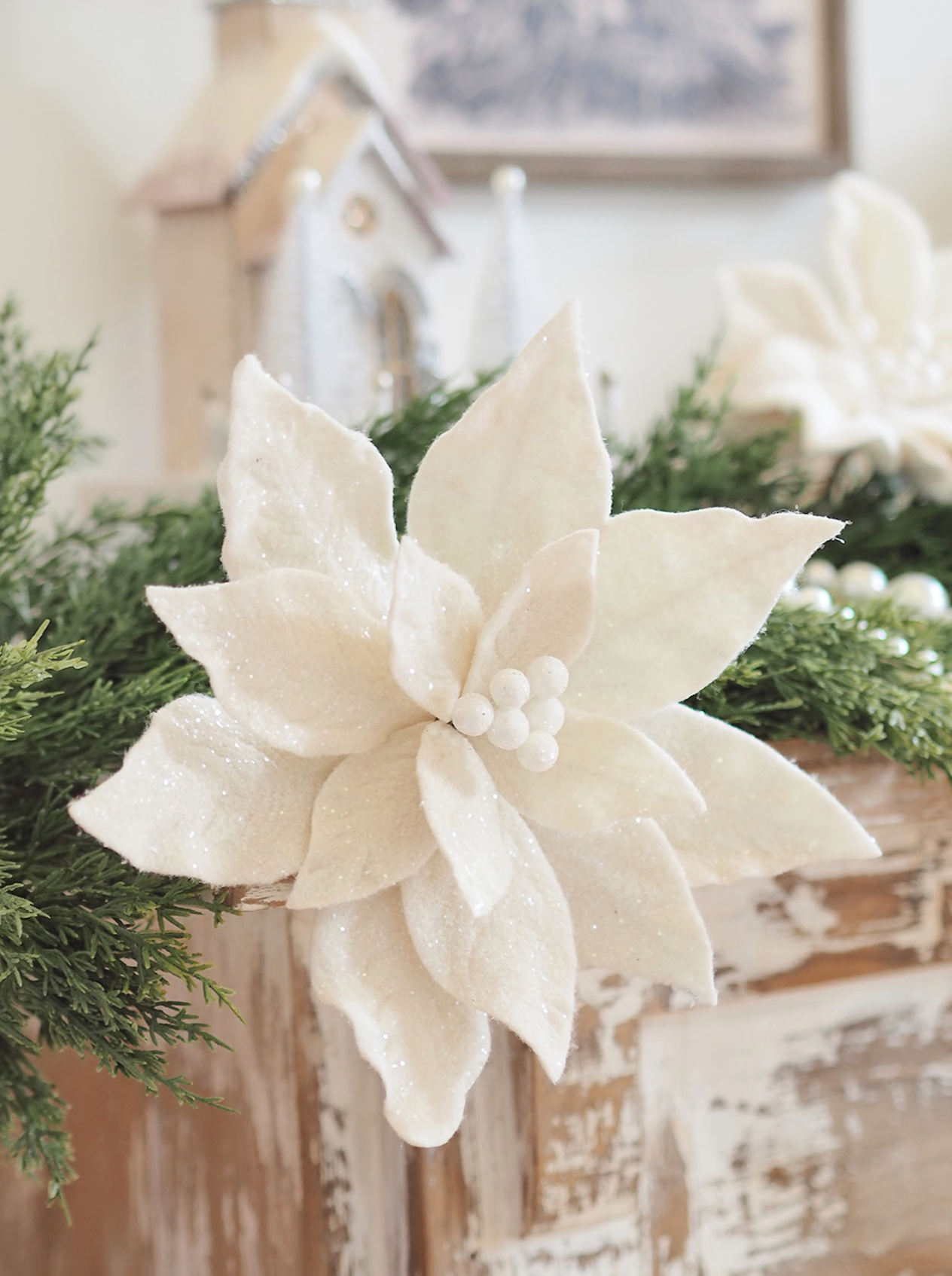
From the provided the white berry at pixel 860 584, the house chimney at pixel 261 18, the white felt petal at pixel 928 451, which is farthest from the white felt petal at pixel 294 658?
the house chimney at pixel 261 18

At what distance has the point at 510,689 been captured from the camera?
0.26 meters

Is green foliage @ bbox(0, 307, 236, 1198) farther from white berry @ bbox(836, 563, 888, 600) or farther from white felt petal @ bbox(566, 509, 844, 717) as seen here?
white berry @ bbox(836, 563, 888, 600)

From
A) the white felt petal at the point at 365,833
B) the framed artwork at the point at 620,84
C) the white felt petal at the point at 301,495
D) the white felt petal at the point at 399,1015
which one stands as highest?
the framed artwork at the point at 620,84

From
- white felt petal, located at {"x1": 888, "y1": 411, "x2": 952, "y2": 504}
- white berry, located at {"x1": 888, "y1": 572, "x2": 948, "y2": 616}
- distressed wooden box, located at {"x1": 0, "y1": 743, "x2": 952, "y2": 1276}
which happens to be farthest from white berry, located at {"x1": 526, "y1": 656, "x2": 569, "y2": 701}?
white felt petal, located at {"x1": 888, "y1": 411, "x2": 952, "y2": 504}

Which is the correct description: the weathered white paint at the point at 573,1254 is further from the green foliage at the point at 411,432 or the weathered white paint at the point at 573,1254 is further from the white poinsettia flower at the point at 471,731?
the green foliage at the point at 411,432

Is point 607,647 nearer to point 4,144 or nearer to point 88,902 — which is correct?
point 88,902

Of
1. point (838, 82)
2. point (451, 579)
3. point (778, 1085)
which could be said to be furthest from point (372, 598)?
point (838, 82)

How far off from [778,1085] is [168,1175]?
232mm

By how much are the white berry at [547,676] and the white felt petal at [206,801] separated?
56 millimetres

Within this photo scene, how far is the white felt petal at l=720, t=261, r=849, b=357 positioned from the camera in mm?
637

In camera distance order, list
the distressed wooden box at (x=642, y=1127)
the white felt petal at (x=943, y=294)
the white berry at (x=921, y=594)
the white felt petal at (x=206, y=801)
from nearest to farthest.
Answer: the white felt petal at (x=206, y=801) → the distressed wooden box at (x=642, y=1127) → the white berry at (x=921, y=594) → the white felt petal at (x=943, y=294)

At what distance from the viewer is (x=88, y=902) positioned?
0.99 ft

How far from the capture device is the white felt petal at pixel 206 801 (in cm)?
25

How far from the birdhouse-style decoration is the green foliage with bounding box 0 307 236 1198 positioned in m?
0.23
